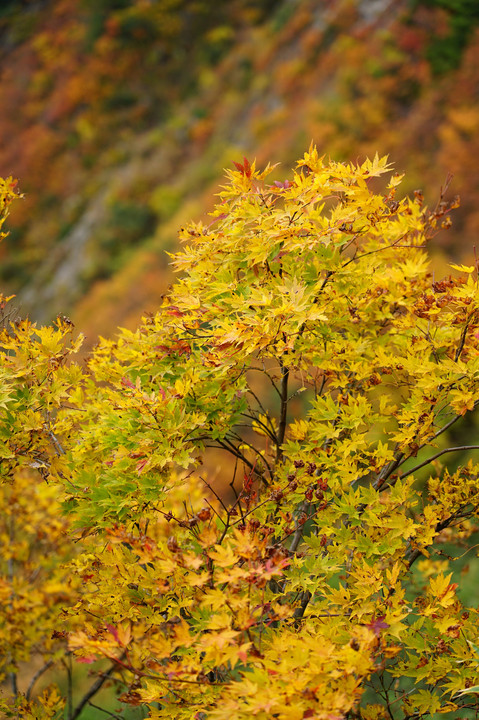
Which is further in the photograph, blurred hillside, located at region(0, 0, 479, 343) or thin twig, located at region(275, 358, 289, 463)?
blurred hillside, located at region(0, 0, 479, 343)

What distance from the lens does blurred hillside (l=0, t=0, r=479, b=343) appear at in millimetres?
10273

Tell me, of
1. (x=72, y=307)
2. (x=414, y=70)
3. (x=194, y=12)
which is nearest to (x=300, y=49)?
(x=414, y=70)

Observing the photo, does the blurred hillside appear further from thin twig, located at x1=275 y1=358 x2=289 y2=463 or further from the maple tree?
thin twig, located at x1=275 y1=358 x2=289 y2=463

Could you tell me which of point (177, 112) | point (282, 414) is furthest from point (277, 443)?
point (177, 112)

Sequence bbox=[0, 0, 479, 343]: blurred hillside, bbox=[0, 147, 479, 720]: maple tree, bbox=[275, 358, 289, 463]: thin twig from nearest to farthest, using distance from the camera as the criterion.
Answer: bbox=[0, 147, 479, 720]: maple tree
bbox=[275, 358, 289, 463]: thin twig
bbox=[0, 0, 479, 343]: blurred hillside

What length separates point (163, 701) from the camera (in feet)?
5.93

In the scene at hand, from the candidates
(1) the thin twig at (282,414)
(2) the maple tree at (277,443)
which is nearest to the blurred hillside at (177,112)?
(2) the maple tree at (277,443)

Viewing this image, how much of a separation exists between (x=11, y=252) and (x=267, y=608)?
2015 centimetres

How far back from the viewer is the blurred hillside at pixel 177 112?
10.3 meters

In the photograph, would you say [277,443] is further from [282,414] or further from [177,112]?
[177,112]

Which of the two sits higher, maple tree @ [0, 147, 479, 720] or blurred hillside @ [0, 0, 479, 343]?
blurred hillside @ [0, 0, 479, 343]

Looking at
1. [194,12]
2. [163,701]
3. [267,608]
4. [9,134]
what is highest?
[194,12]

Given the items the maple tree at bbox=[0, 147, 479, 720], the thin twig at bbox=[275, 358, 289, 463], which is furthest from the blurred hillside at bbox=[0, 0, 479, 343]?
the thin twig at bbox=[275, 358, 289, 463]

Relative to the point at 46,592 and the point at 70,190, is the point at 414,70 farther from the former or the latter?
the point at 70,190
